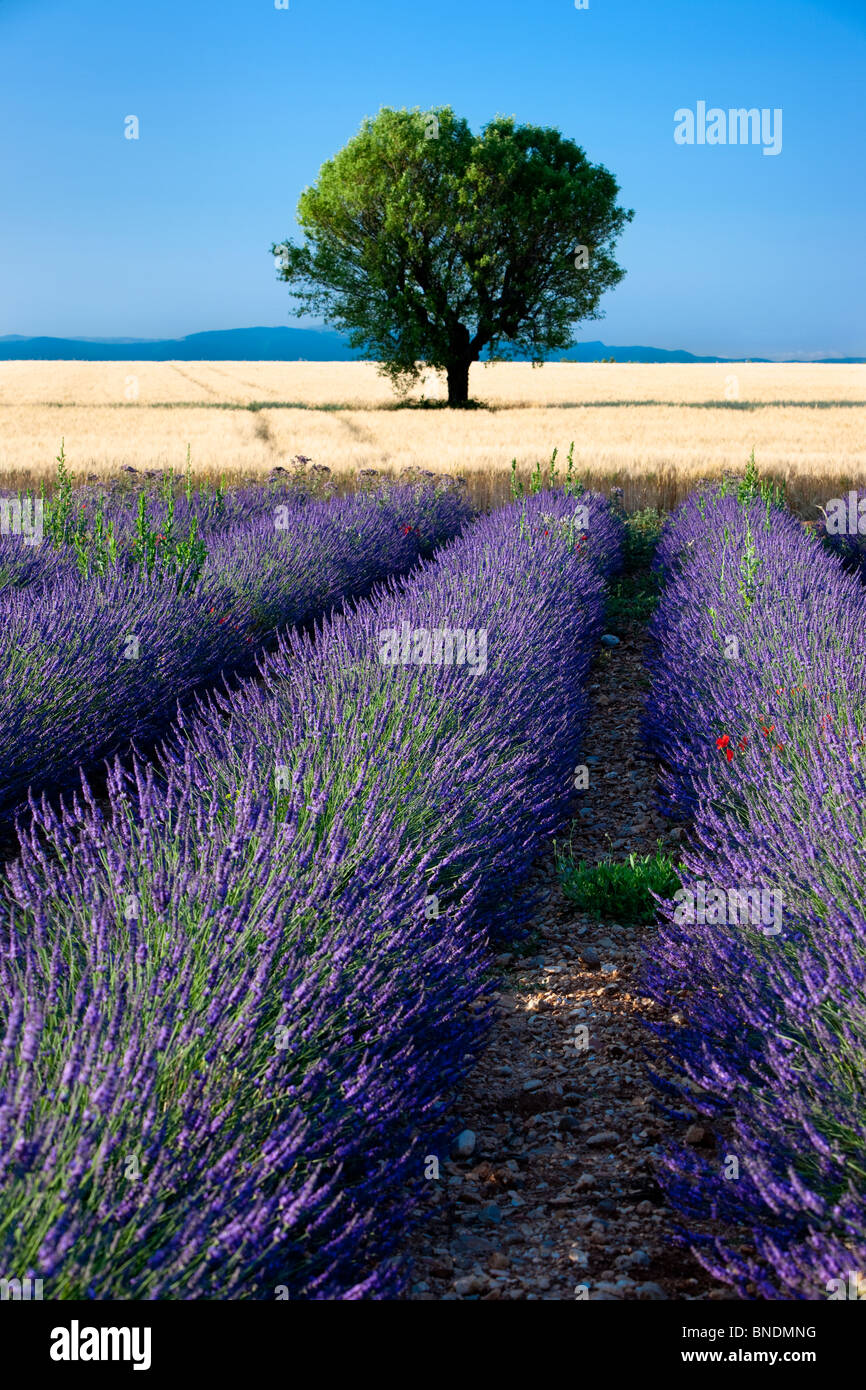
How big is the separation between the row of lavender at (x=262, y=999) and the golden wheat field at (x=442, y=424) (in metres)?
7.55

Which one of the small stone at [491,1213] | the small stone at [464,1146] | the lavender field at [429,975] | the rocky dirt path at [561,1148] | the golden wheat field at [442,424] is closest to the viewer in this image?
the lavender field at [429,975]

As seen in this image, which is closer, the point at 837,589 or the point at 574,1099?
the point at 574,1099

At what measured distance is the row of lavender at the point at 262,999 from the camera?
1.42 meters

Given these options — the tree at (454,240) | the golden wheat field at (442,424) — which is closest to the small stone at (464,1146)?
the golden wheat field at (442,424)

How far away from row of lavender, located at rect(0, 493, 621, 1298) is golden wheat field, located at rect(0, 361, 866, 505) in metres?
7.55

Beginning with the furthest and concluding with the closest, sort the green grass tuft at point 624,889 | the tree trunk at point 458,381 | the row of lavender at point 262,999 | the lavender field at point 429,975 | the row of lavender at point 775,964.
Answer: the tree trunk at point 458,381
the green grass tuft at point 624,889
the row of lavender at point 775,964
the lavender field at point 429,975
the row of lavender at point 262,999

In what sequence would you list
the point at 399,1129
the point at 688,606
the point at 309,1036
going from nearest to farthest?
1. the point at 309,1036
2. the point at 399,1129
3. the point at 688,606

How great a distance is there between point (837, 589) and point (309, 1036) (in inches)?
179

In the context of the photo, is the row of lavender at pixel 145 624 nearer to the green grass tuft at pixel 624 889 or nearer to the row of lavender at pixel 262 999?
the row of lavender at pixel 262 999

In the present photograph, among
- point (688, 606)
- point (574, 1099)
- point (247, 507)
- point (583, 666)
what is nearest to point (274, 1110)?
point (574, 1099)

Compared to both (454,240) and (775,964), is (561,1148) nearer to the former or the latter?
(775,964)
